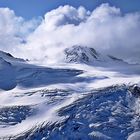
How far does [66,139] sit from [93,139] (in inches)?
352

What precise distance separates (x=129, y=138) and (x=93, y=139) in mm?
12074

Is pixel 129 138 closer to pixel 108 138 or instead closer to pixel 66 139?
pixel 108 138

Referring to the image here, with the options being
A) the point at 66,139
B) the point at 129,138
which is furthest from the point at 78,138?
the point at 129,138

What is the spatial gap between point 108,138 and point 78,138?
9947 mm

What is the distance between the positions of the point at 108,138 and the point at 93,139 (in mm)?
4970

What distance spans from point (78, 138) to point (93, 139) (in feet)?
16.4

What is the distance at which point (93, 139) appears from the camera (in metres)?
198

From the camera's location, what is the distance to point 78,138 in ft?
653

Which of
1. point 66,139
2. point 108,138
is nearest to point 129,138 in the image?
point 108,138

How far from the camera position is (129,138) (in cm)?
19962

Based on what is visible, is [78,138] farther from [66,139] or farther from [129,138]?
[129,138]

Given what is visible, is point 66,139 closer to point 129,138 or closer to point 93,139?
point 93,139

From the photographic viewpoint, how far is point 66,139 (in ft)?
653

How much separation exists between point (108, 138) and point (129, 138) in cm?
728
